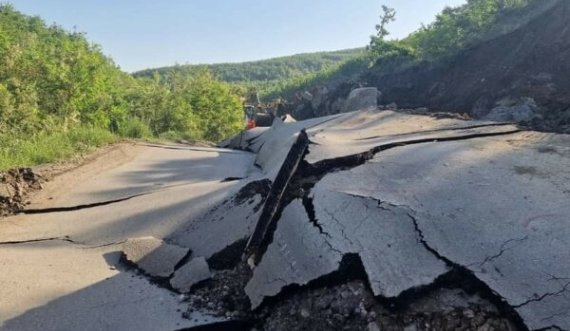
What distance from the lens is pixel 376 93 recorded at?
16.0 m

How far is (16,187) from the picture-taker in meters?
5.86

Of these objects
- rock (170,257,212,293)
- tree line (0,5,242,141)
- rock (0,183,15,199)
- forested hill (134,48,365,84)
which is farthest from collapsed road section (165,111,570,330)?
forested hill (134,48,365,84)

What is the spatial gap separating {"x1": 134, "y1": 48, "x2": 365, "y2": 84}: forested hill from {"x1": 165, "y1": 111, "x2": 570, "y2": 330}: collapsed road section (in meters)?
84.6

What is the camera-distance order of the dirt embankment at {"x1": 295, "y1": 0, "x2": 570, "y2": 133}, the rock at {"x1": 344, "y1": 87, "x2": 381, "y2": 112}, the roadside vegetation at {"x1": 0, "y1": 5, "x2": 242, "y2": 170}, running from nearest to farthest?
the dirt embankment at {"x1": 295, "y1": 0, "x2": 570, "y2": 133} < the roadside vegetation at {"x1": 0, "y1": 5, "x2": 242, "y2": 170} < the rock at {"x1": 344, "y1": 87, "x2": 381, "y2": 112}

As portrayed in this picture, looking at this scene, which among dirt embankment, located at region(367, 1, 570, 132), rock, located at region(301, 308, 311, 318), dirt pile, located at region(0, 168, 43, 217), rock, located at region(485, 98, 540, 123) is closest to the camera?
rock, located at region(301, 308, 311, 318)

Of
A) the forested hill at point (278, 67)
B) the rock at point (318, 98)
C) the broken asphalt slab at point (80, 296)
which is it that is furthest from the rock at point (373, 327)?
the forested hill at point (278, 67)

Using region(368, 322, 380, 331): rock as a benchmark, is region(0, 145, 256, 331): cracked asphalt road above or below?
below

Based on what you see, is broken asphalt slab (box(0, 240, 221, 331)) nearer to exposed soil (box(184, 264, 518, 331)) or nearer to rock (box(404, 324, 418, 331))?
exposed soil (box(184, 264, 518, 331))

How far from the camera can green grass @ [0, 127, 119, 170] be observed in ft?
24.5

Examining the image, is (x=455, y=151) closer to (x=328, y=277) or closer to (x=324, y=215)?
(x=324, y=215)

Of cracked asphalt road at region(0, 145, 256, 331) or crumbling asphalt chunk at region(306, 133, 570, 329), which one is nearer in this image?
crumbling asphalt chunk at region(306, 133, 570, 329)

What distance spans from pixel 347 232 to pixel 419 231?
454mm

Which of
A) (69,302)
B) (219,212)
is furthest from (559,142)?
(69,302)

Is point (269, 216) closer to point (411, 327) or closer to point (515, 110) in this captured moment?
point (411, 327)
